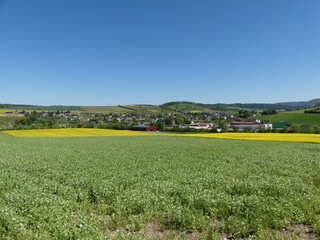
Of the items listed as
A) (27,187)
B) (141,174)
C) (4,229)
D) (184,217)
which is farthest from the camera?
(141,174)

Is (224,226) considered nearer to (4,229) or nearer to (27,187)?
→ (4,229)

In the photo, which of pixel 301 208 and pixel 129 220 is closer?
pixel 129 220

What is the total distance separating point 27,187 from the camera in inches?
450

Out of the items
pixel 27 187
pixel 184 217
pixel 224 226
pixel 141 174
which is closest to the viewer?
pixel 224 226

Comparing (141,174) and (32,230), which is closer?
(32,230)

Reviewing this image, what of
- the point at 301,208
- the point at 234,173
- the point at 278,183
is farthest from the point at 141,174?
the point at 301,208

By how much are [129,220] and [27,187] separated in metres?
6.67

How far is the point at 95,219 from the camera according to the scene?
7867 millimetres

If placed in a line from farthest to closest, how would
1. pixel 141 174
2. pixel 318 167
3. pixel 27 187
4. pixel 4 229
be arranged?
1. pixel 318 167
2. pixel 141 174
3. pixel 27 187
4. pixel 4 229

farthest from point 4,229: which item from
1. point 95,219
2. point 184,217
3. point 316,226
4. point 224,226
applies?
point 316,226

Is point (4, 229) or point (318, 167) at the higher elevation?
point (4, 229)

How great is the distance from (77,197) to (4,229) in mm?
3645

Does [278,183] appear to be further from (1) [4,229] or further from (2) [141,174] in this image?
(1) [4,229]

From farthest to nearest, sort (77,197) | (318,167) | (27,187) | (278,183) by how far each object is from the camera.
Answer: (318,167) < (278,183) < (27,187) < (77,197)
